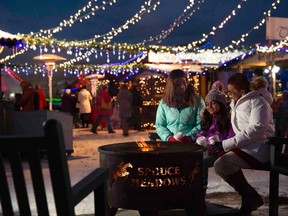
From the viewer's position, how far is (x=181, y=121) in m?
5.51

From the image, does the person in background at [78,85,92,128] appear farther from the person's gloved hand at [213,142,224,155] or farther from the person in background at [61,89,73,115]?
the person's gloved hand at [213,142,224,155]

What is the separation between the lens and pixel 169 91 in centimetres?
549

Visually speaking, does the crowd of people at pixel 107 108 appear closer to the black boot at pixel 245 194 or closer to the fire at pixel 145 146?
the black boot at pixel 245 194

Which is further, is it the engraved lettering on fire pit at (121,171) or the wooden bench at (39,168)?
the engraved lettering on fire pit at (121,171)

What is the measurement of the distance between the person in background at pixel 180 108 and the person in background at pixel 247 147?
508 mm

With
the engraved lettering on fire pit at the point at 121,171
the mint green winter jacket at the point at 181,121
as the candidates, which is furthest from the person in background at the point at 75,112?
the engraved lettering on fire pit at the point at 121,171

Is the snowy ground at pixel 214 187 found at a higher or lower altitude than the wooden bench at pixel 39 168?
lower

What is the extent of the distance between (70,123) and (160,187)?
20.6 ft

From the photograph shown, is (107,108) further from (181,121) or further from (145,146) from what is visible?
(145,146)

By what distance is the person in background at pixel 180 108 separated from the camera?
17.9 ft

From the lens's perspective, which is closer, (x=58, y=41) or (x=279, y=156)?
(x=279, y=156)

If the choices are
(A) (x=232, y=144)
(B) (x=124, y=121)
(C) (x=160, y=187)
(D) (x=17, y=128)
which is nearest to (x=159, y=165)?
(C) (x=160, y=187)

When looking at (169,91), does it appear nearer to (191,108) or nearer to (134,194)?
(191,108)

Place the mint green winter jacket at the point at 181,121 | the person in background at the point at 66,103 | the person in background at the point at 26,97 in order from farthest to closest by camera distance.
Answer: the person in background at the point at 66,103 < the person in background at the point at 26,97 < the mint green winter jacket at the point at 181,121
